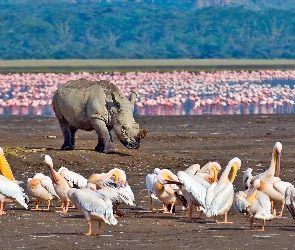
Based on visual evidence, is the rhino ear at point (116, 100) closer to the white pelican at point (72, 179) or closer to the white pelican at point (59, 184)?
the white pelican at point (72, 179)

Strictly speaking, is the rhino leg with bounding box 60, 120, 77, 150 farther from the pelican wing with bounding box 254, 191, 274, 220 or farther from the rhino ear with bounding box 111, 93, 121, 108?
the pelican wing with bounding box 254, 191, 274, 220

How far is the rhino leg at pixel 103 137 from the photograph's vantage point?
22016 mm

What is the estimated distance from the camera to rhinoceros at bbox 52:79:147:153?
22.3 meters

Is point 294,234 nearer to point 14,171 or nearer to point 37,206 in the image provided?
point 37,206

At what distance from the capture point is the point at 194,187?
14438 millimetres

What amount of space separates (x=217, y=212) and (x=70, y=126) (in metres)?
9.92

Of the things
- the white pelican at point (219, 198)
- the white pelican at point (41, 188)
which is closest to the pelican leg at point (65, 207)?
the white pelican at point (41, 188)

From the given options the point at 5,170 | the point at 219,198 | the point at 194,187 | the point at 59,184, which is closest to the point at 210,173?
the point at 194,187

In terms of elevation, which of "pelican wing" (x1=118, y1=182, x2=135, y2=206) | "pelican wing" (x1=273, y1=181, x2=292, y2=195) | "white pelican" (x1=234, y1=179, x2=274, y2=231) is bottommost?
"pelican wing" (x1=118, y1=182, x2=135, y2=206)

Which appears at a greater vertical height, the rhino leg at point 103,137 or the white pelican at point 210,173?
the white pelican at point 210,173

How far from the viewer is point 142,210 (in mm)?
15766

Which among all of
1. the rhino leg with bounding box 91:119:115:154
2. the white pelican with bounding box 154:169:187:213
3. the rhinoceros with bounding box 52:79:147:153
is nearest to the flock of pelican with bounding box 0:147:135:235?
the white pelican with bounding box 154:169:187:213

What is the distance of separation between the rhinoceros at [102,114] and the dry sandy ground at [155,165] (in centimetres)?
32

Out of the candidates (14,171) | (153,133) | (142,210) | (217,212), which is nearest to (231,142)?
(153,133)
